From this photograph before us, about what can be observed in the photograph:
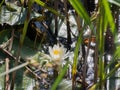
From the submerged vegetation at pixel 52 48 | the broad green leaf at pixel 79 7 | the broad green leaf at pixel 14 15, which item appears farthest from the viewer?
the broad green leaf at pixel 14 15

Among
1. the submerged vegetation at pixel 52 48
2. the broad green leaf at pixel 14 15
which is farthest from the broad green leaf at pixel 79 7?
the broad green leaf at pixel 14 15

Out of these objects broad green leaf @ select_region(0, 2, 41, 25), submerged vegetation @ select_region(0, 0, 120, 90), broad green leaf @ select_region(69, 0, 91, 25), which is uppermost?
broad green leaf @ select_region(69, 0, 91, 25)

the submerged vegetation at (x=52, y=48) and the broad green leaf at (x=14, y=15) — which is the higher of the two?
the broad green leaf at (x=14, y=15)

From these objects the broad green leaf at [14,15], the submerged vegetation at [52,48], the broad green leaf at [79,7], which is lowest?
the submerged vegetation at [52,48]

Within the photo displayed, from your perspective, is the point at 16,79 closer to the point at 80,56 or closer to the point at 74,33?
the point at 80,56

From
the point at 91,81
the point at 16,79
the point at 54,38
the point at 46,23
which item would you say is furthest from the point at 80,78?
the point at 46,23

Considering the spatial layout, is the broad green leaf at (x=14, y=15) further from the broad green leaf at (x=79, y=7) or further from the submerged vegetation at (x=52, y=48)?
the broad green leaf at (x=79, y=7)

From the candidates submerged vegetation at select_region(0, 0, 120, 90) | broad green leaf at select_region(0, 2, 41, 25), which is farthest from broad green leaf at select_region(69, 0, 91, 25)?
broad green leaf at select_region(0, 2, 41, 25)

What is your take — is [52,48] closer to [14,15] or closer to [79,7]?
[14,15]

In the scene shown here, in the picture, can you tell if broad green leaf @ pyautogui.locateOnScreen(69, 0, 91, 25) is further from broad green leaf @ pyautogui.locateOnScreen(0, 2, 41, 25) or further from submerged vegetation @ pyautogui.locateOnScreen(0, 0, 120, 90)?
broad green leaf @ pyautogui.locateOnScreen(0, 2, 41, 25)

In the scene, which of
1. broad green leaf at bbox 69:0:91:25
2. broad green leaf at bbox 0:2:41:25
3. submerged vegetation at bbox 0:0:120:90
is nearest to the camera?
broad green leaf at bbox 69:0:91:25
